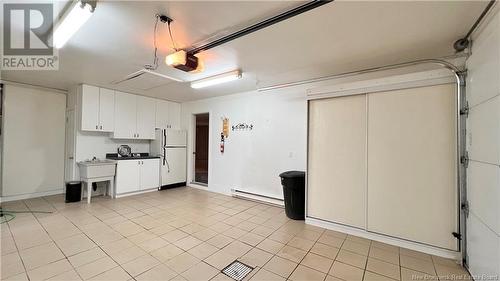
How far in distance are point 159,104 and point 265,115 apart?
3245 mm

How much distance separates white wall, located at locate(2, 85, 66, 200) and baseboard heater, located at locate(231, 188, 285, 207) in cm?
428

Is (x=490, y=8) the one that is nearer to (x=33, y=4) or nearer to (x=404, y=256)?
(x=404, y=256)

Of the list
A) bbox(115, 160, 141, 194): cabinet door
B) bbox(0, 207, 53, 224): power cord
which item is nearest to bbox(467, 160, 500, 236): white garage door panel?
bbox(115, 160, 141, 194): cabinet door

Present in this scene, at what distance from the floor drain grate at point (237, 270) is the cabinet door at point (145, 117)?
4.54 m

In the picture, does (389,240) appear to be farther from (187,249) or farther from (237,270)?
(187,249)

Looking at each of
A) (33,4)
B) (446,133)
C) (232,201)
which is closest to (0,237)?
(33,4)

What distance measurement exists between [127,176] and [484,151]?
6010 millimetres

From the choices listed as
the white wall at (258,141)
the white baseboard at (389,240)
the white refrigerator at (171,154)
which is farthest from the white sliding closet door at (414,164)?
the white refrigerator at (171,154)

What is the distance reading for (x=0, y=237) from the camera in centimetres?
283

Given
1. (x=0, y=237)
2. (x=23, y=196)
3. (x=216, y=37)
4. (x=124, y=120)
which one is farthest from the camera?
(x=124, y=120)

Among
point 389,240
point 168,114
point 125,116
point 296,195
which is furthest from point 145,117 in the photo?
point 389,240

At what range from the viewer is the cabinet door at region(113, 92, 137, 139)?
5.19 metres

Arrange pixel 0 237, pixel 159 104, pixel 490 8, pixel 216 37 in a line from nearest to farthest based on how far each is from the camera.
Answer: pixel 490 8 < pixel 216 37 < pixel 0 237 < pixel 159 104

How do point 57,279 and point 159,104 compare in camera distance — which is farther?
point 159,104
